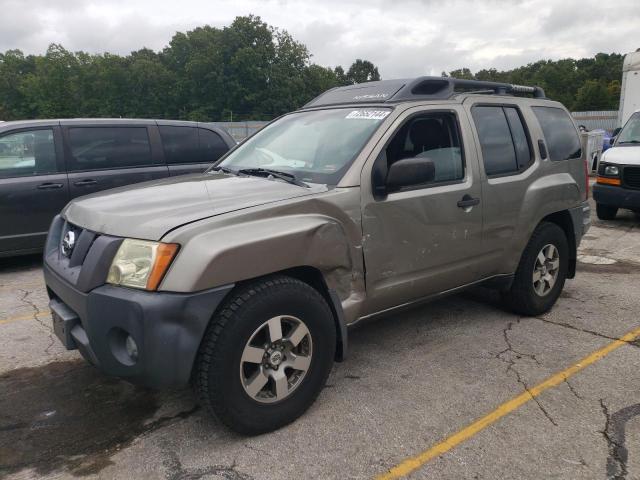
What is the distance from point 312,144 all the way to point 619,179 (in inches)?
282

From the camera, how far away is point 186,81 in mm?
76438

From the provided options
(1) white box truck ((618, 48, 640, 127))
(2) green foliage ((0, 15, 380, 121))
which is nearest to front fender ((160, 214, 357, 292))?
(1) white box truck ((618, 48, 640, 127))

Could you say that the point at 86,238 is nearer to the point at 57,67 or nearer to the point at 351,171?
the point at 351,171

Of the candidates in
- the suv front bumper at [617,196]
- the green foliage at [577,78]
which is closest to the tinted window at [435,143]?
the suv front bumper at [617,196]

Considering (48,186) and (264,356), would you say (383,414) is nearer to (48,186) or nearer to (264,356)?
(264,356)

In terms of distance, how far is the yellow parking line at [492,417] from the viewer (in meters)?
2.49

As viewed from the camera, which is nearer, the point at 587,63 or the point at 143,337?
the point at 143,337

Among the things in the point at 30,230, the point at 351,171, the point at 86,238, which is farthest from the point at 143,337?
the point at 30,230

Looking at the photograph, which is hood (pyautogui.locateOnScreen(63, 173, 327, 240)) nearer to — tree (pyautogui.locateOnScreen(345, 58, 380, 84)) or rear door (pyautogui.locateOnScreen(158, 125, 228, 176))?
rear door (pyautogui.locateOnScreen(158, 125, 228, 176))

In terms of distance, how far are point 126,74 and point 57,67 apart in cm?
929

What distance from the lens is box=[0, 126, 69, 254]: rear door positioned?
19.2 ft

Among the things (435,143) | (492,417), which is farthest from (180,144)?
(492,417)

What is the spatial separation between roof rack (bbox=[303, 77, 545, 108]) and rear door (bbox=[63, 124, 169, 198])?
335 centimetres

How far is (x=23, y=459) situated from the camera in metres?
2.56
